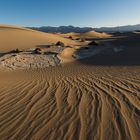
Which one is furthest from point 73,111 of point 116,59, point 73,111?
point 116,59

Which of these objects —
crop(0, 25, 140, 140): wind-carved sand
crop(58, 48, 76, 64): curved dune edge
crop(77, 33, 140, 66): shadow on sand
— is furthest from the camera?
crop(58, 48, 76, 64): curved dune edge

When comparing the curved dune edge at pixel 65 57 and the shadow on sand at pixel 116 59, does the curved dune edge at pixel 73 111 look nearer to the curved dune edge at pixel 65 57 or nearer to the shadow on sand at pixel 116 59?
the shadow on sand at pixel 116 59

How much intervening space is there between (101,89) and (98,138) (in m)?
3.06

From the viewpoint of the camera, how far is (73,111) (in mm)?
5133

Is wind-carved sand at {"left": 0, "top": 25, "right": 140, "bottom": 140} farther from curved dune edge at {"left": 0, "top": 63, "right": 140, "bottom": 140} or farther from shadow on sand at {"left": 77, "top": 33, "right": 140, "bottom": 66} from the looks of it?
shadow on sand at {"left": 77, "top": 33, "right": 140, "bottom": 66}

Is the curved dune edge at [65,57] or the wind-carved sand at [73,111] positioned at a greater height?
the wind-carved sand at [73,111]

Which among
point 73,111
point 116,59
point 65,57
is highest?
point 73,111

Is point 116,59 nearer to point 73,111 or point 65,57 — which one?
point 65,57

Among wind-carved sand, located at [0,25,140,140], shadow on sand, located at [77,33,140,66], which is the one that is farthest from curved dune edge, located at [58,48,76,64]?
wind-carved sand, located at [0,25,140,140]

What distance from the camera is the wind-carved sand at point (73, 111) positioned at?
4090mm

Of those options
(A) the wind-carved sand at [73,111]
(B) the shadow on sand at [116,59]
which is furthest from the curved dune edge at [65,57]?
(A) the wind-carved sand at [73,111]

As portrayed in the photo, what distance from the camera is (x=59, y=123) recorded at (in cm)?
452

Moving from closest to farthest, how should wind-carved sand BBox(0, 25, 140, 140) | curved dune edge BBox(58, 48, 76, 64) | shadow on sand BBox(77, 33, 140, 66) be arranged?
1. wind-carved sand BBox(0, 25, 140, 140)
2. shadow on sand BBox(77, 33, 140, 66)
3. curved dune edge BBox(58, 48, 76, 64)

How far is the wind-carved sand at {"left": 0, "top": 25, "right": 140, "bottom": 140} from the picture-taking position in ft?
13.4
